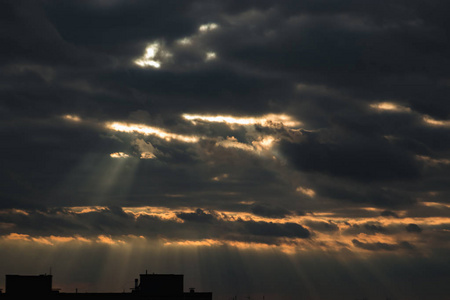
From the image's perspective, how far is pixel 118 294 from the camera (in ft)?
484

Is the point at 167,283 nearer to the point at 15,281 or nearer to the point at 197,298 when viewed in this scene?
the point at 197,298

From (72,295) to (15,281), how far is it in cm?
1268

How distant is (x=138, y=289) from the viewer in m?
151

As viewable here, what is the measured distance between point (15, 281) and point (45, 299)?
7540 mm

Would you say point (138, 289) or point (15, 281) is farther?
point (138, 289)

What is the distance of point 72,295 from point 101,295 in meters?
6.64

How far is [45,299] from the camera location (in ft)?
463

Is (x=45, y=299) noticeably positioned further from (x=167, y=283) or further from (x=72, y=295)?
(x=167, y=283)

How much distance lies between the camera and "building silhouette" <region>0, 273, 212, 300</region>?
140 m

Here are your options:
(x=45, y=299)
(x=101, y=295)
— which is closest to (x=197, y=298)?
(x=101, y=295)

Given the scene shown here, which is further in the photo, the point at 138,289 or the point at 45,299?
the point at 138,289

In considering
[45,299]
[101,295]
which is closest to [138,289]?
[101,295]

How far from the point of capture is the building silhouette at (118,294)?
5527 inches

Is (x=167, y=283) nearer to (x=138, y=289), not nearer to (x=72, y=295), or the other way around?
(x=138, y=289)
